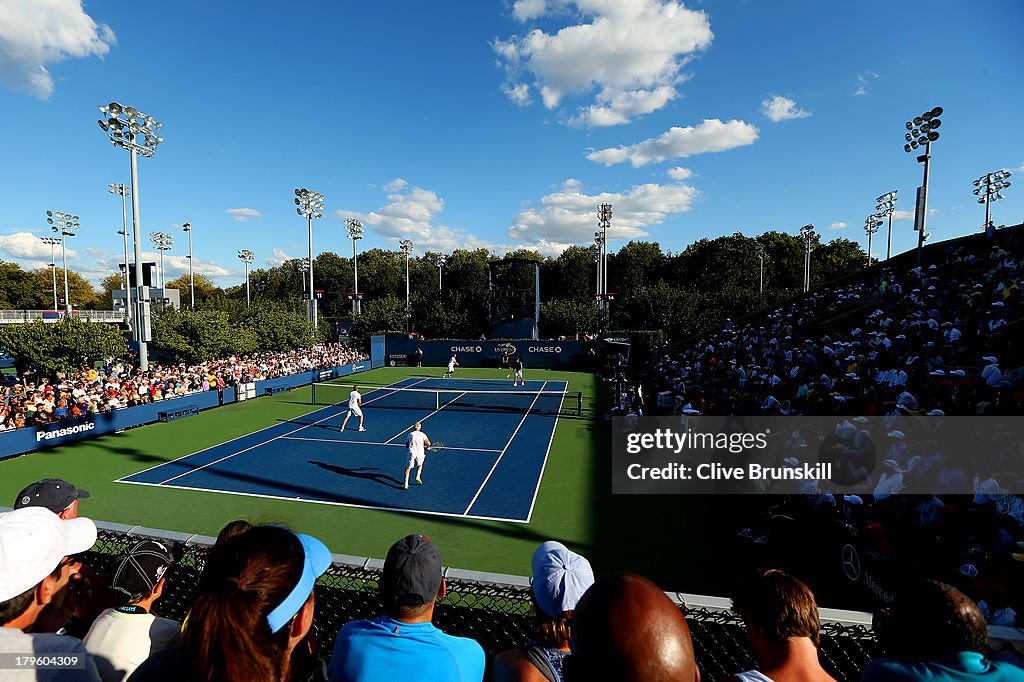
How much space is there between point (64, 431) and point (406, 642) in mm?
20263

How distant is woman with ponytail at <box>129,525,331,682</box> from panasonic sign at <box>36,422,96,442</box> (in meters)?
19.8

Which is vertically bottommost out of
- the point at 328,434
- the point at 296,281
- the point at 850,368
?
the point at 328,434

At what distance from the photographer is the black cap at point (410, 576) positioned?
8.13 ft

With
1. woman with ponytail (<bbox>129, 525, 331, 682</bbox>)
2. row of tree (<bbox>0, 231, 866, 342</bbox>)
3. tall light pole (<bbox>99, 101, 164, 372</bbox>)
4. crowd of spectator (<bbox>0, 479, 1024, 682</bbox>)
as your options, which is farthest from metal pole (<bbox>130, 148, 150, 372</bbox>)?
woman with ponytail (<bbox>129, 525, 331, 682</bbox>)

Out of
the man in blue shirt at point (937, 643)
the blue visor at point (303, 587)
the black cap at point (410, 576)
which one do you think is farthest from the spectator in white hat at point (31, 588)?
the man in blue shirt at point (937, 643)

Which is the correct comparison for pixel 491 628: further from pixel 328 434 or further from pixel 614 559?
pixel 328 434

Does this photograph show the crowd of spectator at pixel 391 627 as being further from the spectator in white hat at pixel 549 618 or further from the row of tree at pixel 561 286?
the row of tree at pixel 561 286

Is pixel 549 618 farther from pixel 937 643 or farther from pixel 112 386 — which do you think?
pixel 112 386

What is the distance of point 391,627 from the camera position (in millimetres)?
2430

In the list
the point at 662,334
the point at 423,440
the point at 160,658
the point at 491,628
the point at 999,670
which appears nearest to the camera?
the point at 160,658

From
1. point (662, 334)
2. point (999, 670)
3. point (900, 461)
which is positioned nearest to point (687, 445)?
point (900, 461)

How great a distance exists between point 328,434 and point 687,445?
12.3 meters

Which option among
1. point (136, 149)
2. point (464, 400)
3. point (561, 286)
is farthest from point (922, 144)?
point (561, 286)

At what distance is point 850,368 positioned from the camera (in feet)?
49.1
